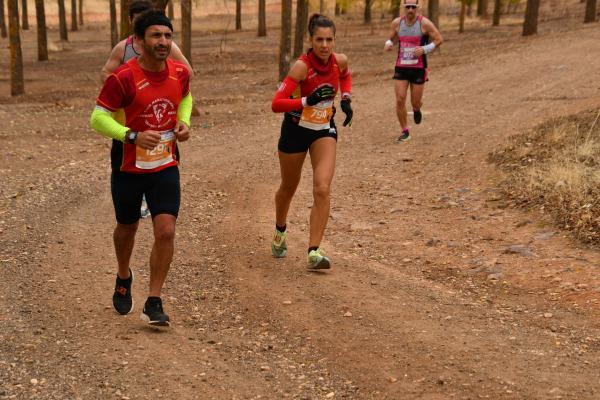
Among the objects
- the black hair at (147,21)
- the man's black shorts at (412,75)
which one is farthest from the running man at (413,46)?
the black hair at (147,21)

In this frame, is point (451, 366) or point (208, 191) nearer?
point (451, 366)

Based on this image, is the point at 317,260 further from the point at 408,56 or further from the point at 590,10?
the point at 590,10

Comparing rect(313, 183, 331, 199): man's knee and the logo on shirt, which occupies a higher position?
the logo on shirt

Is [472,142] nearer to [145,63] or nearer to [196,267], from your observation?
[196,267]

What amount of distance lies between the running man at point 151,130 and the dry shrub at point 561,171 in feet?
13.7

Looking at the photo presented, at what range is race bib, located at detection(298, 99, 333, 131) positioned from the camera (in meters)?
8.02

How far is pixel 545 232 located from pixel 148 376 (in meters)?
4.84

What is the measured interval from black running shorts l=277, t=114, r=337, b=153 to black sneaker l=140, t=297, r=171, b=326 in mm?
2213

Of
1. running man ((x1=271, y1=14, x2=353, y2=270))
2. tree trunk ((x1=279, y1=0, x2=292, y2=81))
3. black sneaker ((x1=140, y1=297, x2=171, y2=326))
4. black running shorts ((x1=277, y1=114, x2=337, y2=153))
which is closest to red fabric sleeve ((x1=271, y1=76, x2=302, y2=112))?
running man ((x1=271, y1=14, x2=353, y2=270))

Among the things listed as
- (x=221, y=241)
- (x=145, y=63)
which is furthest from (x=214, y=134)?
(x=145, y=63)

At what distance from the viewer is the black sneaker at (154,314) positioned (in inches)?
258

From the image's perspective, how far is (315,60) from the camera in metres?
7.95

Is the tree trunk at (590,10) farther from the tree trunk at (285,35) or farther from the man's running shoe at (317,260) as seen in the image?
the man's running shoe at (317,260)

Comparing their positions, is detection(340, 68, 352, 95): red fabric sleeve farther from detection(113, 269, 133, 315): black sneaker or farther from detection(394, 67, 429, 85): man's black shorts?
detection(394, 67, 429, 85): man's black shorts
